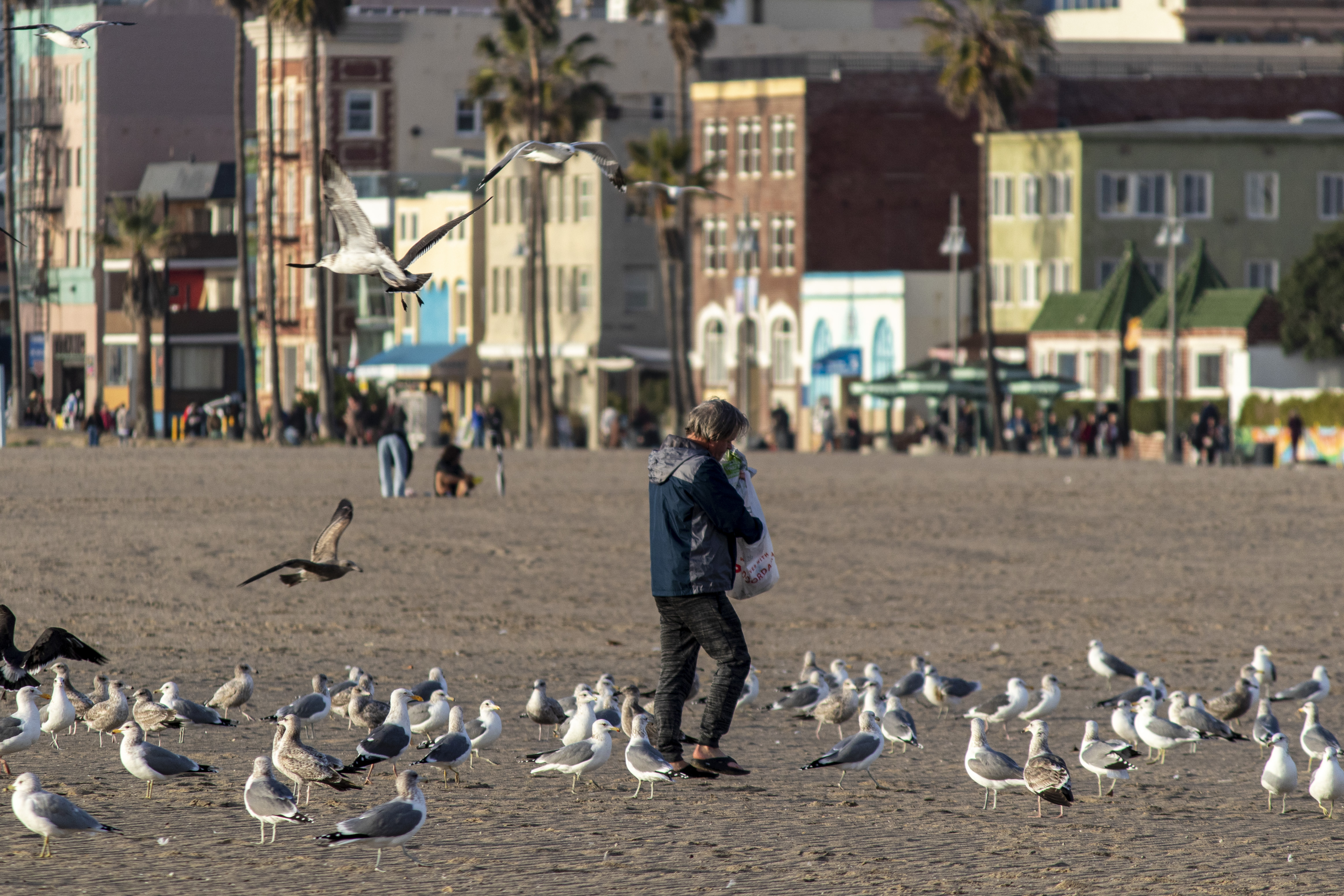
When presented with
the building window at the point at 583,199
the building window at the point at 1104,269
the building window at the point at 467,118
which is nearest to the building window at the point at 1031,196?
the building window at the point at 1104,269

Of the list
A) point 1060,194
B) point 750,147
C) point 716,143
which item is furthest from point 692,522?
point 716,143

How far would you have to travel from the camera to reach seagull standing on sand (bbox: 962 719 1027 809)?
10.4 metres

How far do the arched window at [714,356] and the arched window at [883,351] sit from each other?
6257mm

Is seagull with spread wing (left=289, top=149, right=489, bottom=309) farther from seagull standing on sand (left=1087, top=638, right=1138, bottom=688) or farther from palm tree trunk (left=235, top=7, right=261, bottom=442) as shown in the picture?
palm tree trunk (left=235, top=7, right=261, bottom=442)

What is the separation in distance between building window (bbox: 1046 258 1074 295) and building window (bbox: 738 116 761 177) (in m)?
10.7

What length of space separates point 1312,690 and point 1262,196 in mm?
60612

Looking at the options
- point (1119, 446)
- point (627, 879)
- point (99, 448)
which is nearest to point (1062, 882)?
point (627, 879)

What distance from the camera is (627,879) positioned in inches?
337

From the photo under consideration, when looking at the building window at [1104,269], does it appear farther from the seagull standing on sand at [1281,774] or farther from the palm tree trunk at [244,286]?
the seagull standing on sand at [1281,774]

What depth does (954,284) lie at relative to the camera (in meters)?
68.2

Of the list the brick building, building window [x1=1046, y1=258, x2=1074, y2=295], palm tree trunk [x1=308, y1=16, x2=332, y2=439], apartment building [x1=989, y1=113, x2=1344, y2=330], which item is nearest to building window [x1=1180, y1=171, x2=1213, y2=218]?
apartment building [x1=989, y1=113, x2=1344, y2=330]

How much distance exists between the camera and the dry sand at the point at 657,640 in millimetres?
8906

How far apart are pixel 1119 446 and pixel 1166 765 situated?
48586mm

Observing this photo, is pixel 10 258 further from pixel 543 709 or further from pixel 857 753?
pixel 857 753
